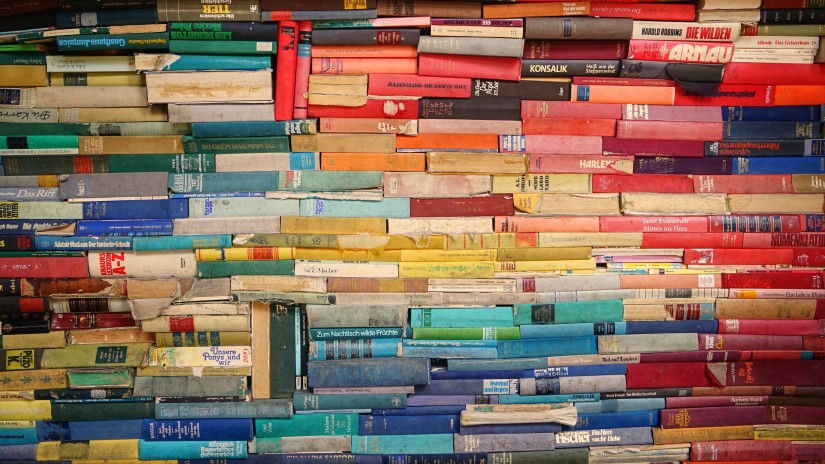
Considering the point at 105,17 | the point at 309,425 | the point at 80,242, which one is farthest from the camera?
the point at 309,425

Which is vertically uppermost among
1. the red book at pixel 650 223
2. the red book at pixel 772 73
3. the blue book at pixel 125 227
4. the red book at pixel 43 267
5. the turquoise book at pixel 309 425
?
the red book at pixel 772 73

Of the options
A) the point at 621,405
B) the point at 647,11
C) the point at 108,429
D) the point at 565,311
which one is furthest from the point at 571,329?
the point at 108,429

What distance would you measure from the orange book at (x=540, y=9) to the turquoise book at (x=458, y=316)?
1.15 metres

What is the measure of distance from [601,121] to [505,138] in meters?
0.39

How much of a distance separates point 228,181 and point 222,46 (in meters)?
0.52

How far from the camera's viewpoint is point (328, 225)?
2.91 metres

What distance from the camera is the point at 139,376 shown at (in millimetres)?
2953

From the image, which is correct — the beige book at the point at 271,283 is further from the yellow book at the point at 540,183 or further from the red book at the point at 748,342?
the red book at the point at 748,342

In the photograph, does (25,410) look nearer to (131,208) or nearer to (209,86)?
(131,208)

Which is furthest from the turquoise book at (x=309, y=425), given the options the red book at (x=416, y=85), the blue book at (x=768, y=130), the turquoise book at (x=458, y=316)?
the blue book at (x=768, y=130)

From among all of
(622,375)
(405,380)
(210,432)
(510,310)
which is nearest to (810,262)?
(622,375)

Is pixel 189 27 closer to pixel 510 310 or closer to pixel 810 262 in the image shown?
pixel 510 310

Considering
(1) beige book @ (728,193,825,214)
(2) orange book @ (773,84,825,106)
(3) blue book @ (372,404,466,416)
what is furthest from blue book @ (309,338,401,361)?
(2) orange book @ (773,84,825,106)

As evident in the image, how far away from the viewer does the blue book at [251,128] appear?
2.86m
